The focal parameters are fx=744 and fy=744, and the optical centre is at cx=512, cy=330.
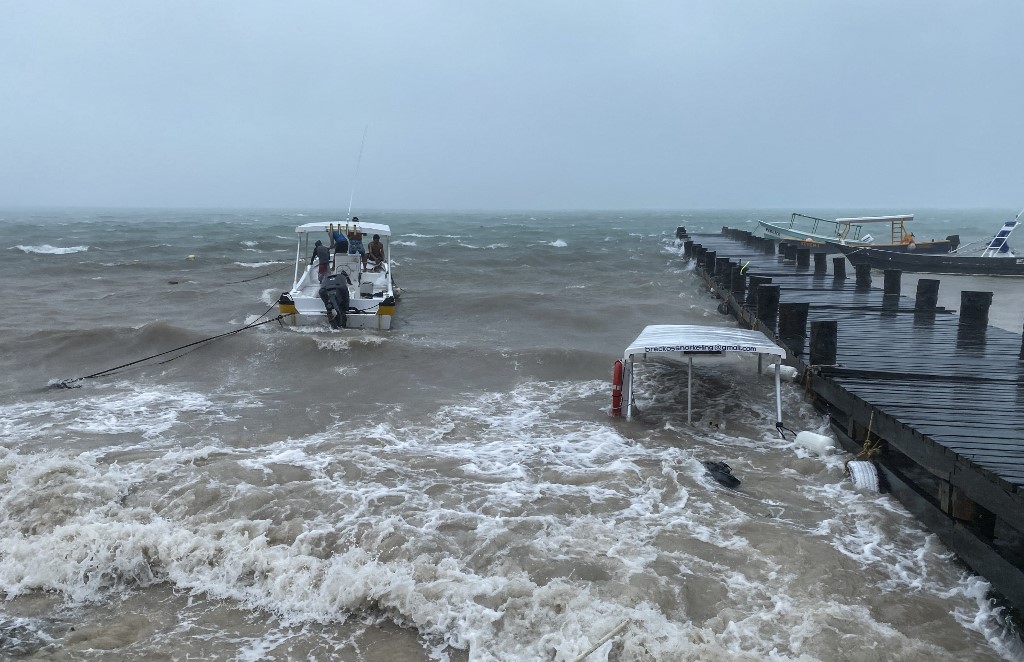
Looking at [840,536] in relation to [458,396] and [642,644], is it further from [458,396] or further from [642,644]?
[458,396]

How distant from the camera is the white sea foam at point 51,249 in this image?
42.2m

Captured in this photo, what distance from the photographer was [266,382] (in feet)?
44.8

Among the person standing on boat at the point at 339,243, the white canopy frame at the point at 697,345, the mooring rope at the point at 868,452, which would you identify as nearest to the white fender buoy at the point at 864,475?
the mooring rope at the point at 868,452

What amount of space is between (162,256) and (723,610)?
132ft

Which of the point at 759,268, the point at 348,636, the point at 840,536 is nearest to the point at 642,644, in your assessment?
the point at 348,636

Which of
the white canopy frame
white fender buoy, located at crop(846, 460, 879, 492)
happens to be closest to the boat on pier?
the white canopy frame

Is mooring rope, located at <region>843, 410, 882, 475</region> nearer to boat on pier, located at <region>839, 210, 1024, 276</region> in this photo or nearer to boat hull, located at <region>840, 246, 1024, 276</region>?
boat hull, located at <region>840, 246, 1024, 276</region>

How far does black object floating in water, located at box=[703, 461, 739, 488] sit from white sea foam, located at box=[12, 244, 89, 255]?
43.1 meters

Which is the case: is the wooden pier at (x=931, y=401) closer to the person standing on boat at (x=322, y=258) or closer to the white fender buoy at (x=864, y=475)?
the white fender buoy at (x=864, y=475)

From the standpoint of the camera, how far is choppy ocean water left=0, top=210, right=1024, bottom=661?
224 inches

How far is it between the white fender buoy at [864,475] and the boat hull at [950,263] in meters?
21.6

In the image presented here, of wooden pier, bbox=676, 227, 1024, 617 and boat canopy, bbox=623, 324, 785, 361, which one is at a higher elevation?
boat canopy, bbox=623, 324, 785, 361

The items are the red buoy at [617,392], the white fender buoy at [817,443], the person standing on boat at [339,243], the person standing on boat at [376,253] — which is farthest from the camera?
the person standing on boat at [376,253]

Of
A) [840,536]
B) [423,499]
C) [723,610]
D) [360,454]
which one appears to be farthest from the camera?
[360,454]
